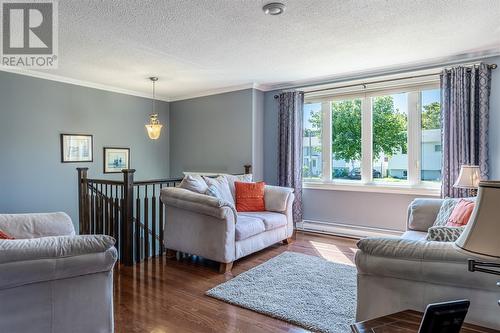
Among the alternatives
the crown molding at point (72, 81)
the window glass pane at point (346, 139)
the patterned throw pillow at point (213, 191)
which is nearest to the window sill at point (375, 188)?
the window glass pane at point (346, 139)

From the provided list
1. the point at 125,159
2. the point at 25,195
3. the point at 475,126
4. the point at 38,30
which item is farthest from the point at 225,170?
the point at 475,126

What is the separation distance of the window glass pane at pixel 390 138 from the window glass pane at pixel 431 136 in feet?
0.73

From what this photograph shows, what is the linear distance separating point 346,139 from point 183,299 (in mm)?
3389

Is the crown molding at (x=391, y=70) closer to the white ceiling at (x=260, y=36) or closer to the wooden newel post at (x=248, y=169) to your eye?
the white ceiling at (x=260, y=36)

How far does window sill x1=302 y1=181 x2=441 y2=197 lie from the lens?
4.07 metres

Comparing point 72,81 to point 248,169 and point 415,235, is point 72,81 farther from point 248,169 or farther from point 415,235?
point 415,235

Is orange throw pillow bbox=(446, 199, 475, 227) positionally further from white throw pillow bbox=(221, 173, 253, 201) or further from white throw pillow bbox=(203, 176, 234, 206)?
white throw pillow bbox=(221, 173, 253, 201)

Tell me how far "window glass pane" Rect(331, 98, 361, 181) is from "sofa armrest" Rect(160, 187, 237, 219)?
2.28m

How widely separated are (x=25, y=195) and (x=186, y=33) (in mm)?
3310

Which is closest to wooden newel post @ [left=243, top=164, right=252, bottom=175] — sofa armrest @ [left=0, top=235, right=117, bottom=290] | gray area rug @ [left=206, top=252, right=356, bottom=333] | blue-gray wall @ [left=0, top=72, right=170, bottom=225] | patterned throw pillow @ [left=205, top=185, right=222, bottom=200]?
patterned throw pillow @ [left=205, top=185, right=222, bottom=200]

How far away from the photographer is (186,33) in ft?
10.0

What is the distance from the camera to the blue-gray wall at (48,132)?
13.7 ft

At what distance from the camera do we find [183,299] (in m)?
2.62

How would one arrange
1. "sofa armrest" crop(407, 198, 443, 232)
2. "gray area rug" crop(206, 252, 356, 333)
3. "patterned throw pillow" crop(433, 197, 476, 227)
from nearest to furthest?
"gray area rug" crop(206, 252, 356, 333) < "patterned throw pillow" crop(433, 197, 476, 227) < "sofa armrest" crop(407, 198, 443, 232)
